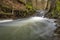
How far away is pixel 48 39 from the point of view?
6477 mm

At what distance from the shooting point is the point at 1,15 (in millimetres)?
12180

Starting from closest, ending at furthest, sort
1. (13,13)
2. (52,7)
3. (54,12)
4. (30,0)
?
(13,13), (54,12), (52,7), (30,0)

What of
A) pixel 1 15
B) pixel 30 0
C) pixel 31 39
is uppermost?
pixel 30 0

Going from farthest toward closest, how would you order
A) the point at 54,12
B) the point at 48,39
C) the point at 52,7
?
1. the point at 52,7
2. the point at 54,12
3. the point at 48,39

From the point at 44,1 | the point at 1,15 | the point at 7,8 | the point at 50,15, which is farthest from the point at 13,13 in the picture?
the point at 44,1

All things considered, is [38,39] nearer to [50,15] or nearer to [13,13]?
[13,13]

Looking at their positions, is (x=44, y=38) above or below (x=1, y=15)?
below

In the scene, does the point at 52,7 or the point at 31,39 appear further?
the point at 52,7

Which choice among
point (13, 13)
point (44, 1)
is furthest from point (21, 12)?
point (44, 1)

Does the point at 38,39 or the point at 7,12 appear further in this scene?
the point at 7,12

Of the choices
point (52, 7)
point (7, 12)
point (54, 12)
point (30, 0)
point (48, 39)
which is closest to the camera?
point (48, 39)

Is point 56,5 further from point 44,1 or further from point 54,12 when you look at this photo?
point 44,1

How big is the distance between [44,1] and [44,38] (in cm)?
2578

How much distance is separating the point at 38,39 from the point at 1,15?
6523 mm
